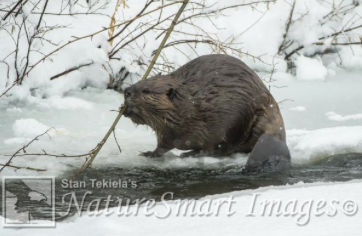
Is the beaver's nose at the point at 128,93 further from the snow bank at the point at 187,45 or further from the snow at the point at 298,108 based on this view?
the snow at the point at 298,108

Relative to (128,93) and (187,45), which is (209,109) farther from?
(187,45)

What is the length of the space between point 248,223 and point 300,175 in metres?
1.42

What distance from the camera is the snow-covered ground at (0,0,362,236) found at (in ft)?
7.05

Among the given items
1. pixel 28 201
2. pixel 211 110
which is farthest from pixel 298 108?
pixel 28 201

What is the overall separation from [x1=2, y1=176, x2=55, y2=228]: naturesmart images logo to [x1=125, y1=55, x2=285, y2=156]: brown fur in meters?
0.82

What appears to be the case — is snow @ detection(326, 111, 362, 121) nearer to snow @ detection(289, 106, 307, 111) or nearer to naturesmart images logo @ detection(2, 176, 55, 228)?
snow @ detection(289, 106, 307, 111)

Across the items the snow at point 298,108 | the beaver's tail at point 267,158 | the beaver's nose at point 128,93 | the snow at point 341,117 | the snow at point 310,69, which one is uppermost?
the snow at point 310,69

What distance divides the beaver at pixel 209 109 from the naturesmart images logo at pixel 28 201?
81cm

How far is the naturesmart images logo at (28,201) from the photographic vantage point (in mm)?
2541

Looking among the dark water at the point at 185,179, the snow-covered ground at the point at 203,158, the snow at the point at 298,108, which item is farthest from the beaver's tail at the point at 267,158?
the snow at the point at 298,108

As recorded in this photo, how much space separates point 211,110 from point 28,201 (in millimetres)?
1372

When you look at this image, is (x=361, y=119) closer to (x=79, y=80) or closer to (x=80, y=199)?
(x=79, y=80)

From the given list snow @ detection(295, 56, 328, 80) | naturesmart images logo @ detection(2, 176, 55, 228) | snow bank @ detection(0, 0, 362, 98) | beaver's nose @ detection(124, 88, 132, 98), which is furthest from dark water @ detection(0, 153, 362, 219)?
snow @ detection(295, 56, 328, 80)

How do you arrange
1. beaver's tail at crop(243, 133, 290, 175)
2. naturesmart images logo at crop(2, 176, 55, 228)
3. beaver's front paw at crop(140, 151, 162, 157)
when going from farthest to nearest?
beaver's front paw at crop(140, 151, 162, 157), beaver's tail at crop(243, 133, 290, 175), naturesmart images logo at crop(2, 176, 55, 228)
